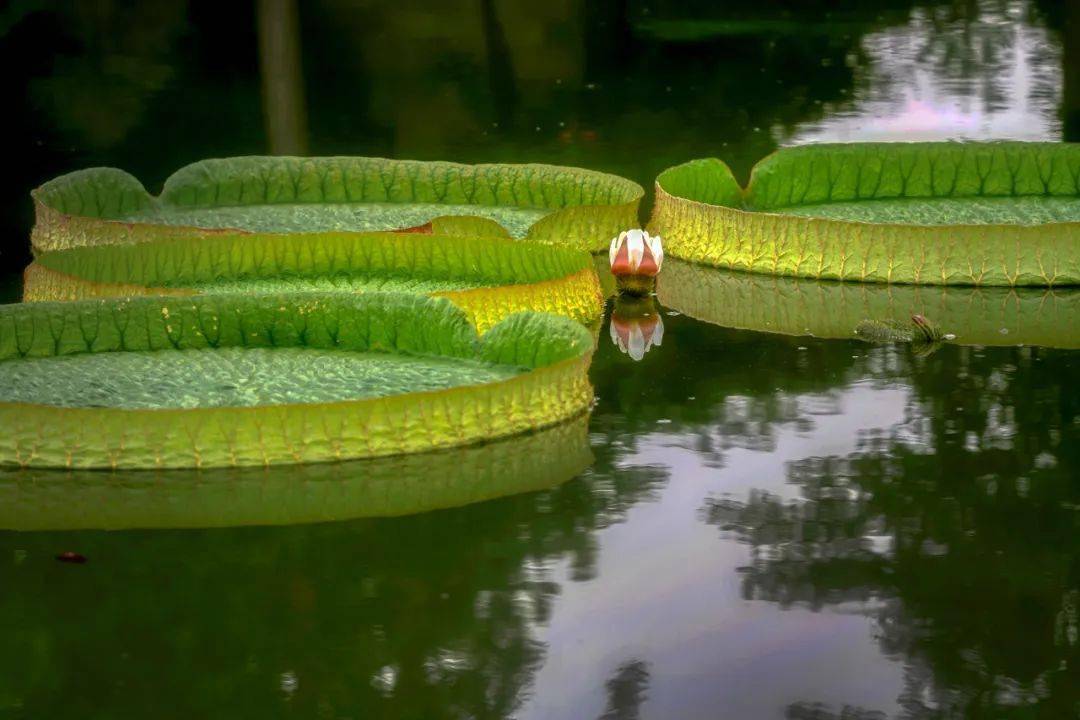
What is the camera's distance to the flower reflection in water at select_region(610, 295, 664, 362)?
6.29 metres

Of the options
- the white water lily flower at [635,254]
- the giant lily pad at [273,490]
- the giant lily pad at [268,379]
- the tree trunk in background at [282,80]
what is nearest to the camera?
the giant lily pad at [273,490]

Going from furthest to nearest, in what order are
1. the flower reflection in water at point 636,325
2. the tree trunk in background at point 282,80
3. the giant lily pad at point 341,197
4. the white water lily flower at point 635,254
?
the tree trunk in background at point 282,80, the giant lily pad at point 341,197, the white water lily flower at point 635,254, the flower reflection in water at point 636,325

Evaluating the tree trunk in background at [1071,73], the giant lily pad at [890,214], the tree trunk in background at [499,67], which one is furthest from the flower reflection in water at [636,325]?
the tree trunk in background at [499,67]

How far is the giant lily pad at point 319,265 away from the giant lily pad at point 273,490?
4.99 feet

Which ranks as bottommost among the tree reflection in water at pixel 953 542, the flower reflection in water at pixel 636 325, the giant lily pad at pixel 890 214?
the tree reflection in water at pixel 953 542

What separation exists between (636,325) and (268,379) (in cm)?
161

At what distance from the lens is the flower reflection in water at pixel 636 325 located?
6289 mm

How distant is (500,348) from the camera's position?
5.54 metres

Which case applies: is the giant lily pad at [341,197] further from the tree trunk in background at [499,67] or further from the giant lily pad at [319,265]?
the tree trunk in background at [499,67]

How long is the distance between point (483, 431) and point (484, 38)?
31.1 feet

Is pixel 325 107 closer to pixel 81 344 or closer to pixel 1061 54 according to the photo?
pixel 1061 54

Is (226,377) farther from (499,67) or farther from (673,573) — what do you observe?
(499,67)

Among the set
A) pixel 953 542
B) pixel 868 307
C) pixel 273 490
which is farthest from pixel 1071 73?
pixel 273 490

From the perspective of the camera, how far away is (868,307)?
6691 mm
